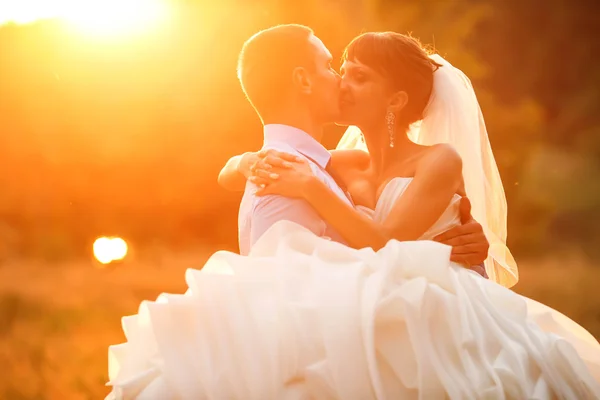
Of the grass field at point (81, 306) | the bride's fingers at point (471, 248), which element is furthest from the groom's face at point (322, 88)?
the grass field at point (81, 306)

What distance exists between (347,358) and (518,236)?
735cm

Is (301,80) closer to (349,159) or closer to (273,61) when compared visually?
(273,61)

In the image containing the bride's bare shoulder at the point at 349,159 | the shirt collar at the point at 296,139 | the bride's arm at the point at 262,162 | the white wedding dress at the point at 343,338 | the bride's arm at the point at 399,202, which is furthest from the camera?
the bride's bare shoulder at the point at 349,159

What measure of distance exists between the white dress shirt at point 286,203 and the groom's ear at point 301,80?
0.16 m

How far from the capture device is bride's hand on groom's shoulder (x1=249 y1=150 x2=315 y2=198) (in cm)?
252

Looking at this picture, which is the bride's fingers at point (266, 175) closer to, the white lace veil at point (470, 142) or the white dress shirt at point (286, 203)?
the white dress shirt at point (286, 203)

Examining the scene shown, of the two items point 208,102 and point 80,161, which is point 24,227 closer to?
point 80,161

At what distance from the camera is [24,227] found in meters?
8.29

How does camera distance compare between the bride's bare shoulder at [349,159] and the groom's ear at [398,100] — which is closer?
the groom's ear at [398,100]

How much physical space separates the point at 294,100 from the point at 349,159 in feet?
2.14

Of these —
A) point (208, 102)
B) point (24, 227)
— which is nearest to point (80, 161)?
point (24, 227)

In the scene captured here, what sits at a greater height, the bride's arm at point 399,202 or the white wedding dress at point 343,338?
the bride's arm at point 399,202

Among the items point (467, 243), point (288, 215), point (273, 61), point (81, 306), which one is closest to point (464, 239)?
point (467, 243)

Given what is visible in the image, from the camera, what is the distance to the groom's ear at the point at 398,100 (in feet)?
10.3
